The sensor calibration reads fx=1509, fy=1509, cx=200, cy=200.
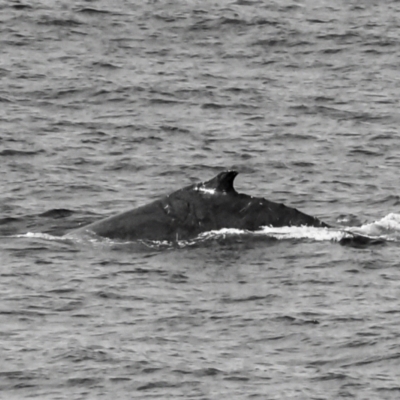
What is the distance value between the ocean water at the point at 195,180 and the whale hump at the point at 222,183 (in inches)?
28.9

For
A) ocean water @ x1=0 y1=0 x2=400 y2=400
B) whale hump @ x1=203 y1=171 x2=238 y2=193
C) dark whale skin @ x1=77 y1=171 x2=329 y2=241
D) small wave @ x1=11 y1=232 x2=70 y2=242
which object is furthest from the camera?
small wave @ x1=11 y1=232 x2=70 y2=242

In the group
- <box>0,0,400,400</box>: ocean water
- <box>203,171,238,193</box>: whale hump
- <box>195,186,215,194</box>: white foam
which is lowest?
<box>0,0,400,400</box>: ocean water

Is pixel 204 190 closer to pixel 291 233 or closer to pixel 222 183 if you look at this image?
pixel 222 183

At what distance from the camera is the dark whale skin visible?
78.4ft

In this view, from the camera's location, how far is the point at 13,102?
35.5 meters

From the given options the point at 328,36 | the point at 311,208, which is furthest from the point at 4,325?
the point at 328,36

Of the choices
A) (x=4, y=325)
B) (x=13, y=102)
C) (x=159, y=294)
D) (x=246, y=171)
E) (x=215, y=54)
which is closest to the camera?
(x=4, y=325)

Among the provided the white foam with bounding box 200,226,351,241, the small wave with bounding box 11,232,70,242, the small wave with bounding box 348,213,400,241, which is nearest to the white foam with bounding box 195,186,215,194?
the white foam with bounding box 200,226,351,241

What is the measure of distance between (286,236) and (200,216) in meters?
1.40

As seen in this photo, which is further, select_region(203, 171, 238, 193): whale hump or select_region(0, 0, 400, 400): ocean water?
select_region(203, 171, 238, 193): whale hump

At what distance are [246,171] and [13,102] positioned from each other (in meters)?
7.78

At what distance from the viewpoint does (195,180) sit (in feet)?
96.1

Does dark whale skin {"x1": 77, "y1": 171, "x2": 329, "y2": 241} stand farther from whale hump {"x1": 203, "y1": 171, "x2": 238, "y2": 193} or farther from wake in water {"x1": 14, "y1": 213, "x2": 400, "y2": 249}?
wake in water {"x1": 14, "y1": 213, "x2": 400, "y2": 249}

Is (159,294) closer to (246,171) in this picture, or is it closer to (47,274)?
(47,274)
